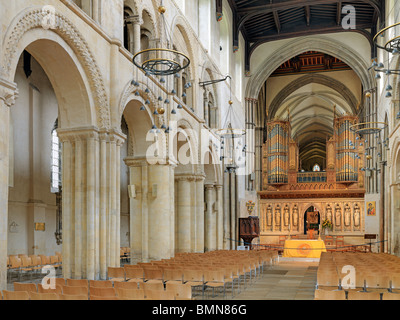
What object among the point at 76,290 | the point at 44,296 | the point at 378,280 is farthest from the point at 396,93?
the point at 44,296

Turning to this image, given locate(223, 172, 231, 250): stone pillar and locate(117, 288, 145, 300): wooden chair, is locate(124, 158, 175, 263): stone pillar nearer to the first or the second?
locate(117, 288, 145, 300): wooden chair

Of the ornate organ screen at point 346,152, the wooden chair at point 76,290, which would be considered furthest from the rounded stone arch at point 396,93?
the wooden chair at point 76,290

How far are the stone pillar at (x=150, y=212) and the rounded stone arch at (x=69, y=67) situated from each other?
14.9 ft

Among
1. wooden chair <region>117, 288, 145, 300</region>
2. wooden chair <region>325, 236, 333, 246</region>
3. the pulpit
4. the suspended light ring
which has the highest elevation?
the suspended light ring

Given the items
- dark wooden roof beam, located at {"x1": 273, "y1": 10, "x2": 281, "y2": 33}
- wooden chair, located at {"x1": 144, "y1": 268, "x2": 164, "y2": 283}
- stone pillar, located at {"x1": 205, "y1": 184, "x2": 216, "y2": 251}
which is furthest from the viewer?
dark wooden roof beam, located at {"x1": 273, "y1": 10, "x2": 281, "y2": 33}

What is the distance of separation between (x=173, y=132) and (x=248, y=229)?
10259mm

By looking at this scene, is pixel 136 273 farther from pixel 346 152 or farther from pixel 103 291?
pixel 346 152

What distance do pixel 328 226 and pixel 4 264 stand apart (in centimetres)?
2803

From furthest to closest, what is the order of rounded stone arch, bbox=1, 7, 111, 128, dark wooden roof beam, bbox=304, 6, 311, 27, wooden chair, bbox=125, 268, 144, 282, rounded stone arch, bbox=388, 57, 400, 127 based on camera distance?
dark wooden roof beam, bbox=304, 6, 311, 27
rounded stone arch, bbox=388, 57, 400, 127
wooden chair, bbox=125, 268, 144, 282
rounded stone arch, bbox=1, 7, 111, 128

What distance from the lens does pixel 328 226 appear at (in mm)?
32875

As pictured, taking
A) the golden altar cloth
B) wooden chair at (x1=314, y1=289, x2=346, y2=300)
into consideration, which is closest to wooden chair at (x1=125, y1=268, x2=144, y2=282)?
→ wooden chair at (x1=314, y1=289, x2=346, y2=300)

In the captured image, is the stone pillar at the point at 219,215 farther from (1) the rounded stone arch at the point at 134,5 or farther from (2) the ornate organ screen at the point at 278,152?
(1) the rounded stone arch at the point at 134,5

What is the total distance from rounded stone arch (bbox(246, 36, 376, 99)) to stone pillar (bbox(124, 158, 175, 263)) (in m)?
16.7

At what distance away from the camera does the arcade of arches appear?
11.3 m
